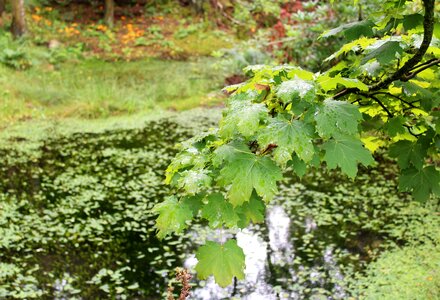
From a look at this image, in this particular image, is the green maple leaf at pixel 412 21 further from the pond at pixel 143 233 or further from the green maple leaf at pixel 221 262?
the pond at pixel 143 233

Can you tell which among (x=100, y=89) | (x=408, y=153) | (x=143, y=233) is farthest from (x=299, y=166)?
(x=100, y=89)

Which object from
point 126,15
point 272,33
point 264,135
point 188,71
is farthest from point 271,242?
point 126,15

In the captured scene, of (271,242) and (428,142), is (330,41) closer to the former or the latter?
(271,242)

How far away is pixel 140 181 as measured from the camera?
6.02 metres

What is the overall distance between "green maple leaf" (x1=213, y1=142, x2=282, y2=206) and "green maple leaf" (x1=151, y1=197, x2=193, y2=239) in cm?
19

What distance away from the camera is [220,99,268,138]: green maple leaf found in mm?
1359

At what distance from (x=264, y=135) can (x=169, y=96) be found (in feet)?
30.8

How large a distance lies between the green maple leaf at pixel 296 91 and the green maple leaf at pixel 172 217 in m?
0.45

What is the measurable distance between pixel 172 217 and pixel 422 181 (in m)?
1.03

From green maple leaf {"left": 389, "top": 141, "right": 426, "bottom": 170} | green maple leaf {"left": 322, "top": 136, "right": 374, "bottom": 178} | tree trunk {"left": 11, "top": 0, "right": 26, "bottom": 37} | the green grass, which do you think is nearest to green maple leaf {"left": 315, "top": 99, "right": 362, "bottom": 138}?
green maple leaf {"left": 322, "top": 136, "right": 374, "bottom": 178}

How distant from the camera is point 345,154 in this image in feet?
4.62

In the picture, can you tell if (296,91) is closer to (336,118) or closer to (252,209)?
(336,118)

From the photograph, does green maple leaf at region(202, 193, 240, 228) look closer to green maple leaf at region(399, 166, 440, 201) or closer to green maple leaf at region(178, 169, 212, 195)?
green maple leaf at region(178, 169, 212, 195)

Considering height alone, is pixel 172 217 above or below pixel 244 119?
below
